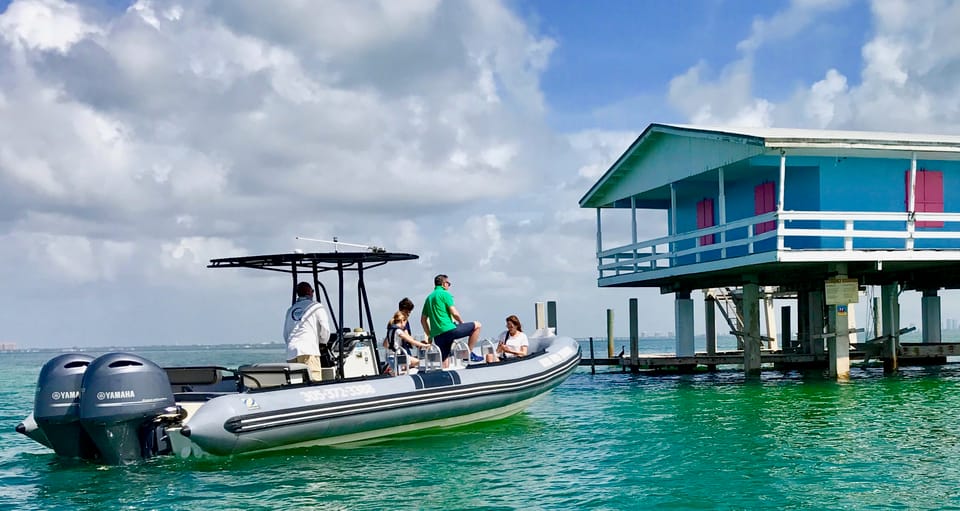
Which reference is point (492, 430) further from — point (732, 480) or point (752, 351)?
point (752, 351)

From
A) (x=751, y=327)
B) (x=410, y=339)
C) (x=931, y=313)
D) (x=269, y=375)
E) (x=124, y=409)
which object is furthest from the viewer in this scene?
(x=931, y=313)

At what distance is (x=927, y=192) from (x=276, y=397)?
1506cm

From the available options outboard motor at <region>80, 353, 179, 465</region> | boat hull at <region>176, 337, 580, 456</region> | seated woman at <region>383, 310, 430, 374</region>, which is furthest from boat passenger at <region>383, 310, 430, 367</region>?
outboard motor at <region>80, 353, 179, 465</region>

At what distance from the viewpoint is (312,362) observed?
1262 cm

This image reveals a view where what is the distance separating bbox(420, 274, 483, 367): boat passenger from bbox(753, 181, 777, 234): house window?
9.08 meters

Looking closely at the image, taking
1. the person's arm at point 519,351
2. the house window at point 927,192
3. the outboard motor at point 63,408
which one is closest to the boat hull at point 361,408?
the person's arm at point 519,351

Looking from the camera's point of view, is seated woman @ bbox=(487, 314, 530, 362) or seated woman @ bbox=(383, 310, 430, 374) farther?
seated woman @ bbox=(487, 314, 530, 362)

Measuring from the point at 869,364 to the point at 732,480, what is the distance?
20.8 m

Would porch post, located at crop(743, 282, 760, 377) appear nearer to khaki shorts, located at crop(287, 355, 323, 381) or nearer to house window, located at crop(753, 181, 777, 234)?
house window, located at crop(753, 181, 777, 234)

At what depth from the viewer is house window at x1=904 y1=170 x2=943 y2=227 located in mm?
20500

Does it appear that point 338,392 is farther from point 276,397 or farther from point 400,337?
point 400,337

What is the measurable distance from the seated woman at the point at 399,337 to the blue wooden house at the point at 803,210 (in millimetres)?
7564

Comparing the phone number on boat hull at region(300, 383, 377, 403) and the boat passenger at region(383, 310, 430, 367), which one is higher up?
the boat passenger at region(383, 310, 430, 367)

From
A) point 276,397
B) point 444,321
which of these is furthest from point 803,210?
point 276,397
